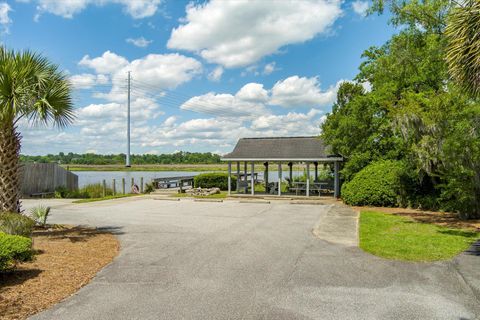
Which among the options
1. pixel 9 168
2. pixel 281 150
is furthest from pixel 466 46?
pixel 281 150

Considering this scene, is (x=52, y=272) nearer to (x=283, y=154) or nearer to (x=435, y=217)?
(x=435, y=217)

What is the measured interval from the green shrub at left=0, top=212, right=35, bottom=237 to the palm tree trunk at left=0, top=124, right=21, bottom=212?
1.19 metres

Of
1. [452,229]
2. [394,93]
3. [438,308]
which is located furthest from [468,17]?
[394,93]

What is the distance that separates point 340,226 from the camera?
1181 centimetres

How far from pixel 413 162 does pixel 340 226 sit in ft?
18.6

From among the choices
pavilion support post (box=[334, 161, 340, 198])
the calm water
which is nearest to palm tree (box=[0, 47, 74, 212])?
pavilion support post (box=[334, 161, 340, 198])

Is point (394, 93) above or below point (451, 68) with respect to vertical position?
above

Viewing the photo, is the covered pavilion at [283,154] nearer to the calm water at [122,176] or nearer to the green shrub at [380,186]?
the green shrub at [380,186]

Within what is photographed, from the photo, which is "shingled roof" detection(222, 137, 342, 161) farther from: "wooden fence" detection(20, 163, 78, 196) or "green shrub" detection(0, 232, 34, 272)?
"green shrub" detection(0, 232, 34, 272)

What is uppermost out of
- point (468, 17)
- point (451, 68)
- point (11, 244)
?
point (468, 17)

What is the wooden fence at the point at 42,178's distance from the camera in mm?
23297

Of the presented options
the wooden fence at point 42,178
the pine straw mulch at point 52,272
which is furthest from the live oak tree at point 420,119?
the wooden fence at point 42,178

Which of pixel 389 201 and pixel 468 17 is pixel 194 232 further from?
pixel 389 201

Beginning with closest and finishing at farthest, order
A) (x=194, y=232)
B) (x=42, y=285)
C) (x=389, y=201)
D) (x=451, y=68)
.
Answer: (x=42, y=285)
(x=451, y=68)
(x=194, y=232)
(x=389, y=201)
